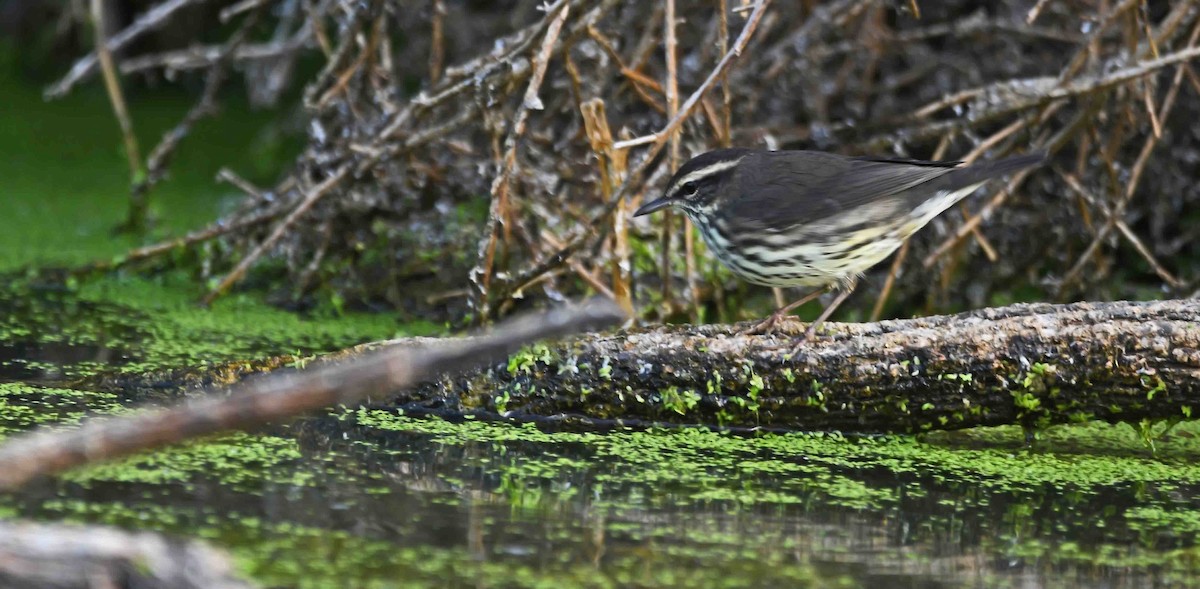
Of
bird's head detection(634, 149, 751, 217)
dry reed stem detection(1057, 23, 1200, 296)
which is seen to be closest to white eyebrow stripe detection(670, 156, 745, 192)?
bird's head detection(634, 149, 751, 217)

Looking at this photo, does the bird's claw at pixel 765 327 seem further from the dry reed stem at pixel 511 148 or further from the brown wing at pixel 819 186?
the dry reed stem at pixel 511 148

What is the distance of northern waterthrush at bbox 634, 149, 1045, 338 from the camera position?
466cm

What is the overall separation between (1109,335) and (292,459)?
2.62 meters

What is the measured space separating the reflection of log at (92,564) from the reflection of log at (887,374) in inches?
84.2

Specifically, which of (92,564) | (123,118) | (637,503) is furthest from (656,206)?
(123,118)

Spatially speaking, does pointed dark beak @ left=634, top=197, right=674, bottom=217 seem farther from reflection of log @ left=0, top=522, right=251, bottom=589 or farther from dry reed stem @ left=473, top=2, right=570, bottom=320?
reflection of log @ left=0, top=522, right=251, bottom=589

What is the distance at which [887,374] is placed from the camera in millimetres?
4426

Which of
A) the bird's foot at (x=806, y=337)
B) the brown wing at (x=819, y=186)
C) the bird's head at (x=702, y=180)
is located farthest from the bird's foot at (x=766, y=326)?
the bird's head at (x=702, y=180)

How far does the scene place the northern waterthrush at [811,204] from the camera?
184 inches

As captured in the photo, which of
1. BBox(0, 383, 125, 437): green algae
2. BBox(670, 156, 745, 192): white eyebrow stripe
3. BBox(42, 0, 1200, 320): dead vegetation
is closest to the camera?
BBox(0, 383, 125, 437): green algae

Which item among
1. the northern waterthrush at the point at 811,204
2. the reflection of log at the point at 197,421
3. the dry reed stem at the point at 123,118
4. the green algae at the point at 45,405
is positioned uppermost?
the dry reed stem at the point at 123,118

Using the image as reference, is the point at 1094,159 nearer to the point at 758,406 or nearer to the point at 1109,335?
the point at 1109,335

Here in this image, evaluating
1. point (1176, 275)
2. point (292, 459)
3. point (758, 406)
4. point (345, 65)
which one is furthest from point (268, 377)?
point (1176, 275)

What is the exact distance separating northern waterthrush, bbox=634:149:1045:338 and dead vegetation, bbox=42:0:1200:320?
430mm
